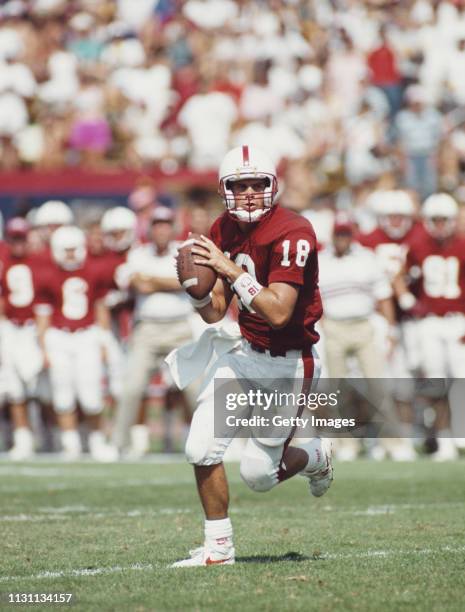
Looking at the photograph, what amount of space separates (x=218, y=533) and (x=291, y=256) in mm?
1139

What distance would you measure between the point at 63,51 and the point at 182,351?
1291cm

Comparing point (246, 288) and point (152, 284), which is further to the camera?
point (152, 284)

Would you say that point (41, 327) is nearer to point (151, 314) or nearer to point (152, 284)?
point (151, 314)

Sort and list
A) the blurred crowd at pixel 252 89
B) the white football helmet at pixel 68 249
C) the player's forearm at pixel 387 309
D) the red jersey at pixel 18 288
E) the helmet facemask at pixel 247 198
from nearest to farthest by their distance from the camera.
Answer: the helmet facemask at pixel 247 198 → the player's forearm at pixel 387 309 → the white football helmet at pixel 68 249 → the red jersey at pixel 18 288 → the blurred crowd at pixel 252 89

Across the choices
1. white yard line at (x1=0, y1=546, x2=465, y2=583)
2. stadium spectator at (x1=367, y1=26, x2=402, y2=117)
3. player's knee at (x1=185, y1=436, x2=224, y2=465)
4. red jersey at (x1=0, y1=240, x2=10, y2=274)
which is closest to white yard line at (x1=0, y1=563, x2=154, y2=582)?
white yard line at (x1=0, y1=546, x2=465, y2=583)

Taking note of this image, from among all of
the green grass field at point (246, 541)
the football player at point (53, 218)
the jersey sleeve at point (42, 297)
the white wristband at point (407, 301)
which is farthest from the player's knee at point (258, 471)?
the football player at point (53, 218)

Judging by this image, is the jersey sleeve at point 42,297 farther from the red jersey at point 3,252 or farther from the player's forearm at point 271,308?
the player's forearm at point 271,308

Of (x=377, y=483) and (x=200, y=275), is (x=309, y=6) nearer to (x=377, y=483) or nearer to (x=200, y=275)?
(x=377, y=483)

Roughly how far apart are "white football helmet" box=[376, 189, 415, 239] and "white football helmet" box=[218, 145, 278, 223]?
19.4 feet

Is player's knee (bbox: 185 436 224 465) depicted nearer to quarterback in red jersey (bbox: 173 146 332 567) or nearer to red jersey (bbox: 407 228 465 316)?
quarterback in red jersey (bbox: 173 146 332 567)

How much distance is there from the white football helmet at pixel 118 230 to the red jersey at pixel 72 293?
0.34m

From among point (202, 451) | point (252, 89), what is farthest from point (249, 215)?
point (252, 89)

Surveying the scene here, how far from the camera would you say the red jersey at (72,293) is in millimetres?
11430

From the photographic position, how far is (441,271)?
10812mm
